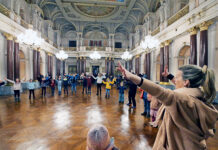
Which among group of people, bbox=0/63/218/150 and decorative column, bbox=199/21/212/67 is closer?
group of people, bbox=0/63/218/150

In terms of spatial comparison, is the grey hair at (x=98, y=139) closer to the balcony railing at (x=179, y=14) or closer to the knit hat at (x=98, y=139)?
the knit hat at (x=98, y=139)

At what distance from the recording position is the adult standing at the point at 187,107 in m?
0.86

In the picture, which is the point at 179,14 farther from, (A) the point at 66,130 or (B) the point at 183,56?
(A) the point at 66,130

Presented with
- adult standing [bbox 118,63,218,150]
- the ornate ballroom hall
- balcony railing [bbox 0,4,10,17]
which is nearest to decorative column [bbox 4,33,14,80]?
the ornate ballroom hall

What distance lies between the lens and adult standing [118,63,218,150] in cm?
86

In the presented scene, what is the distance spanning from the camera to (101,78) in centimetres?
782

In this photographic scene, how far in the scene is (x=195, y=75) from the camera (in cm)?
Answer: 100

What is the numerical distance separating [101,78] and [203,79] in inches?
273

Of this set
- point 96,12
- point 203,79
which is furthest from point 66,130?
point 96,12

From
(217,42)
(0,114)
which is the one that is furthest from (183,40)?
(0,114)

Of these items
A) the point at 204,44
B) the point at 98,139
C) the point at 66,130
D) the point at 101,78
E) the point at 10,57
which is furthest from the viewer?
the point at 10,57

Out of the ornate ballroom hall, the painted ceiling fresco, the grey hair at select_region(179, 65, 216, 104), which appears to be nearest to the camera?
the grey hair at select_region(179, 65, 216, 104)

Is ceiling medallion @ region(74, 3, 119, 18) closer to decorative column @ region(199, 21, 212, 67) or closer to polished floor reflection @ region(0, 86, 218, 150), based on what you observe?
decorative column @ region(199, 21, 212, 67)

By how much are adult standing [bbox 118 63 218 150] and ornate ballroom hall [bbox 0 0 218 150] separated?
10 mm
